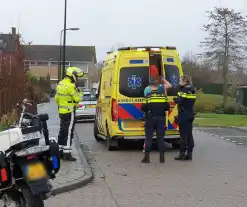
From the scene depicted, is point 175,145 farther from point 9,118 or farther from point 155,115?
point 9,118

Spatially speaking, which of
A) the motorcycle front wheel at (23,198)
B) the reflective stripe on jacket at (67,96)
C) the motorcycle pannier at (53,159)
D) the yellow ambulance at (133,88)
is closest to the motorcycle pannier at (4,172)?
the motorcycle front wheel at (23,198)

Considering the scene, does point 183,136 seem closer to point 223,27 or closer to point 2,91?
point 2,91

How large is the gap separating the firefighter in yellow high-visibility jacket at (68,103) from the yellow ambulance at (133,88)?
204 cm

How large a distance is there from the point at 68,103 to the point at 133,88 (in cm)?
254

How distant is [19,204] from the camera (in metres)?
5.16

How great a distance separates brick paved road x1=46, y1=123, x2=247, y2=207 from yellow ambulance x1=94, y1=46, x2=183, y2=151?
0.56 metres

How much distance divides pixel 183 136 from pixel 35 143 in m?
5.70

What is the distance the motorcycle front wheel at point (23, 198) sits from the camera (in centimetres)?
499

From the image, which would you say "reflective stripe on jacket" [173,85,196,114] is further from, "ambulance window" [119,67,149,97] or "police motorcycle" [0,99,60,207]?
"police motorcycle" [0,99,60,207]

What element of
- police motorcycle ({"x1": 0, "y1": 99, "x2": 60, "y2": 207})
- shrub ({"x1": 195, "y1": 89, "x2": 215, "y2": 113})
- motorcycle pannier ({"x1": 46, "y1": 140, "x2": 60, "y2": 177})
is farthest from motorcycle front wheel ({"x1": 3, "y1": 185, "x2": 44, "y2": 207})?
shrub ({"x1": 195, "y1": 89, "x2": 215, "y2": 113})

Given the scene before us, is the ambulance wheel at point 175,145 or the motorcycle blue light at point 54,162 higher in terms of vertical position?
the motorcycle blue light at point 54,162

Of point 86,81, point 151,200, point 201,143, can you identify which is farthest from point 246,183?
point 86,81

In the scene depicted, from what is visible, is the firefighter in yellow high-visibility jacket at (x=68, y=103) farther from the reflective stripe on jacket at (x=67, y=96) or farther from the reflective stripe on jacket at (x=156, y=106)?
the reflective stripe on jacket at (x=156, y=106)

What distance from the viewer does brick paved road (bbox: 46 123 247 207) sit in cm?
672
